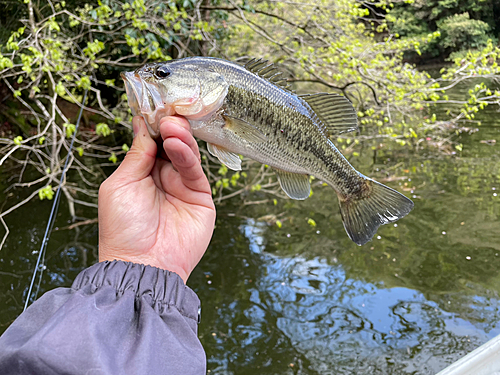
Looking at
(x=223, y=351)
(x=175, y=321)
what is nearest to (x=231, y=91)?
(x=175, y=321)

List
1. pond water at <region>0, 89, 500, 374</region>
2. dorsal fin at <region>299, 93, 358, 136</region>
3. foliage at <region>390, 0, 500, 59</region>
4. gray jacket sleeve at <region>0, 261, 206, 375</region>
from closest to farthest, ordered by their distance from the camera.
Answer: gray jacket sleeve at <region>0, 261, 206, 375</region>, dorsal fin at <region>299, 93, 358, 136</region>, pond water at <region>0, 89, 500, 374</region>, foliage at <region>390, 0, 500, 59</region>

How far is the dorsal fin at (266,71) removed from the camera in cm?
190

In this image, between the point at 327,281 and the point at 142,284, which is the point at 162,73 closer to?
the point at 142,284

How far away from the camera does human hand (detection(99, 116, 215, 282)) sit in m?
1.84

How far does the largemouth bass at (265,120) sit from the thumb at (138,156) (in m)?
0.05

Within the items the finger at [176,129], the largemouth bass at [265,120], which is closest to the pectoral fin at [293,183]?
the largemouth bass at [265,120]

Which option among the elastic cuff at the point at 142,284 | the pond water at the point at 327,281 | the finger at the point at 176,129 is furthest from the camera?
the pond water at the point at 327,281

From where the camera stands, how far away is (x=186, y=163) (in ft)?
6.19

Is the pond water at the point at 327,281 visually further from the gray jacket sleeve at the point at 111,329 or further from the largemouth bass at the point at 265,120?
the gray jacket sleeve at the point at 111,329

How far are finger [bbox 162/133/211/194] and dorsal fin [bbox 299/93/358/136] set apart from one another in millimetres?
598

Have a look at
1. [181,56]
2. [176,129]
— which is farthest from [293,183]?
[181,56]

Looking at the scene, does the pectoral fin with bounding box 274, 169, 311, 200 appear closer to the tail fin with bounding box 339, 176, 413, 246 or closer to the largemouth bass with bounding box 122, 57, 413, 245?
the largemouth bass with bounding box 122, 57, 413, 245

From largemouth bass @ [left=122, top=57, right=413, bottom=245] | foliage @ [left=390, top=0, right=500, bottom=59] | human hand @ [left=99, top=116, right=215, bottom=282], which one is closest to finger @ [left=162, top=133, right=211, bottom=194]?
human hand @ [left=99, top=116, right=215, bottom=282]

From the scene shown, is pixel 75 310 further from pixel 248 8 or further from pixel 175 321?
pixel 248 8
